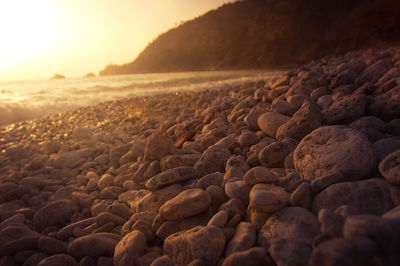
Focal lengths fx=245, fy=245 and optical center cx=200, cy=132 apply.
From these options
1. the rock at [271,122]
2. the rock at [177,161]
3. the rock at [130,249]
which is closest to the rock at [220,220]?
the rock at [130,249]

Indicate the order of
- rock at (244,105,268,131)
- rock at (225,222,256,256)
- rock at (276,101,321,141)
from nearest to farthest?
rock at (225,222,256,256), rock at (276,101,321,141), rock at (244,105,268,131)

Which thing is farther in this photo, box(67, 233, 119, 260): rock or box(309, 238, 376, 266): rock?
box(67, 233, 119, 260): rock

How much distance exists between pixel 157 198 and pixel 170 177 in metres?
0.17

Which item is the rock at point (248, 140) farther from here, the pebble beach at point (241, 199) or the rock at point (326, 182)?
the rock at point (326, 182)

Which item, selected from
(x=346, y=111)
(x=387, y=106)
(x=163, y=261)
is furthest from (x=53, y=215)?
A: (x=387, y=106)

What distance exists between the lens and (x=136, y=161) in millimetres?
2717

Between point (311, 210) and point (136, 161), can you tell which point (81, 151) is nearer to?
point (136, 161)

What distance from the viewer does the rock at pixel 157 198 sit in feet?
5.55

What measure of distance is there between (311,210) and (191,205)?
624 mm

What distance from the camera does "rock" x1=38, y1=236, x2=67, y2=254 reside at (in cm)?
142

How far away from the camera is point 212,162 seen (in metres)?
1.96

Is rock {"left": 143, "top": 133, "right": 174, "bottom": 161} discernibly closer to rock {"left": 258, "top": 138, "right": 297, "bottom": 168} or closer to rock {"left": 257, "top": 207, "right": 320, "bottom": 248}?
rock {"left": 258, "top": 138, "right": 297, "bottom": 168}

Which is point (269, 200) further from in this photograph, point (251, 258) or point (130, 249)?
point (130, 249)

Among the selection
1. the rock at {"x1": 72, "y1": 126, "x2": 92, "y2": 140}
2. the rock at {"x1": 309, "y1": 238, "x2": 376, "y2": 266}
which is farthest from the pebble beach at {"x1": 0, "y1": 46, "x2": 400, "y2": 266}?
the rock at {"x1": 72, "y1": 126, "x2": 92, "y2": 140}
